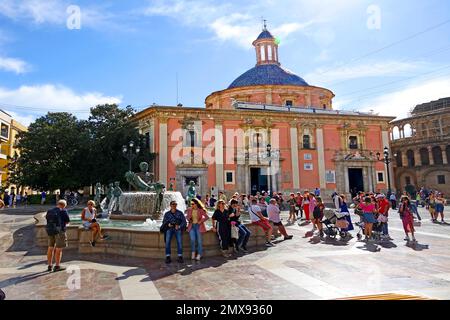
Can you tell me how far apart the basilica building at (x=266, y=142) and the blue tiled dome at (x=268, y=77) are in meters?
0.20

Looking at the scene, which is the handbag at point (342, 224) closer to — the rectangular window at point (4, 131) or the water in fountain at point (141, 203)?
the water in fountain at point (141, 203)

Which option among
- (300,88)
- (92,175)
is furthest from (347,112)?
(92,175)

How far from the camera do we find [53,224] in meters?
5.68

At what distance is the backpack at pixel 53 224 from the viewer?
5.66 m

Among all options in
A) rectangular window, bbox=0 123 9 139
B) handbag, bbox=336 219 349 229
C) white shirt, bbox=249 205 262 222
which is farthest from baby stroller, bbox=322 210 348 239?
rectangular window, bbox=0 123 9 139

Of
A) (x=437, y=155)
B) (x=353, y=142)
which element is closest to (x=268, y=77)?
(x=353, y=142)

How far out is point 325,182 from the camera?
2905 cm

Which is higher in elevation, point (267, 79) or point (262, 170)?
point (267, 79)

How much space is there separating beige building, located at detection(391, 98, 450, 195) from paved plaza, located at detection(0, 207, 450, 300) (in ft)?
110

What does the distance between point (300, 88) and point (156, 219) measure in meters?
25.8

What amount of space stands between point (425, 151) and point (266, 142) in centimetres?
2263

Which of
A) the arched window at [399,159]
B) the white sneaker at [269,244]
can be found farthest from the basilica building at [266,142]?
the white sneaker at [269,244]

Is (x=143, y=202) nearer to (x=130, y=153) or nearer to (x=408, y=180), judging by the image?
(x=130, y=153)
